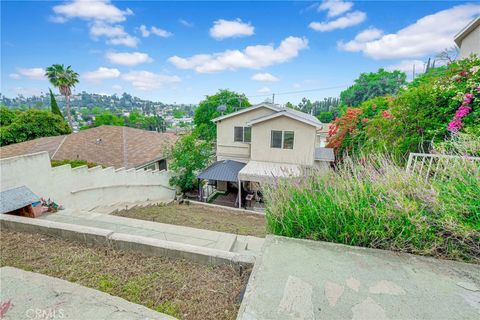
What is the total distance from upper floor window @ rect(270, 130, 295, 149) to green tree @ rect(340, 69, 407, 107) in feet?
129

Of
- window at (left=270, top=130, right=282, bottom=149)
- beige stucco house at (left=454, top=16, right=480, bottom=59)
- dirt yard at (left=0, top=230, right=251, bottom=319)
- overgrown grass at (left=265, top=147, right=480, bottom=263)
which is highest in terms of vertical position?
beige stucco house at (left=454, top=16, right=480, bottom=59)

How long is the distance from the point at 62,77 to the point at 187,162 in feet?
87.6

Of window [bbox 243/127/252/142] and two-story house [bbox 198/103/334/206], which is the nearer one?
two-story house [bbox 198/103/334/206]

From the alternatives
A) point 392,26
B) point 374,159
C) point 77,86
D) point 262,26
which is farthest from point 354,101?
point 77,86

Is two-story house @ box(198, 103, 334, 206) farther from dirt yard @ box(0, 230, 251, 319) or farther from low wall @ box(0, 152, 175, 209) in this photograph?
dirt yard @ box(0, 230, 251, 319)

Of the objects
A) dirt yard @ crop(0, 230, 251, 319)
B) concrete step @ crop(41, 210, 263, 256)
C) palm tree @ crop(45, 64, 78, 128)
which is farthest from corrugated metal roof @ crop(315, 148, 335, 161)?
palm tree @ crop(45, 64, 78, 128)

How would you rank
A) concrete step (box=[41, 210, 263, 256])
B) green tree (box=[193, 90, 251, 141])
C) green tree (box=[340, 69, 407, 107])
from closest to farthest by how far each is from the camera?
concrete step (box=[41, 210, 263, 256]), green tree (box=[193, 90, 251, 141]), green tree (box=[340, 69, 407, 107])

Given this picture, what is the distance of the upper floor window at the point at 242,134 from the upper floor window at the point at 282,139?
2.10 meters

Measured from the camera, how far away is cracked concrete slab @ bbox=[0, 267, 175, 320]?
2.02 m

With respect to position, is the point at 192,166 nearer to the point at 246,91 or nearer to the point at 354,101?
the point at 246,91

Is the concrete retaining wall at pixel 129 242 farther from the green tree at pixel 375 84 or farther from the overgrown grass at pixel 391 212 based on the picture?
the green tree at pixel 375 84

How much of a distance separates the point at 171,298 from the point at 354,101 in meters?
53.3

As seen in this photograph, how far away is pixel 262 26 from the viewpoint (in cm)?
1402

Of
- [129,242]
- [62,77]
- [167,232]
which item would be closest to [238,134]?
[167,232]
